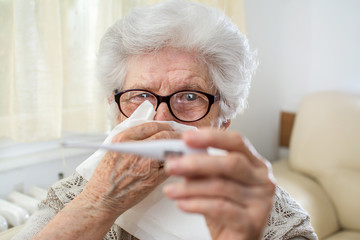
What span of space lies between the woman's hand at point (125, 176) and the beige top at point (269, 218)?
23 centimetres

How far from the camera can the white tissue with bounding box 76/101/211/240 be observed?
2.89 ft

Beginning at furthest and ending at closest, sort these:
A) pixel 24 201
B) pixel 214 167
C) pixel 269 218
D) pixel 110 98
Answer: pixel 24 201, pixel 110 98, pixel 269 218, pixel 214 167

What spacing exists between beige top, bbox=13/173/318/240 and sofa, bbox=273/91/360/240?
3.00 feet

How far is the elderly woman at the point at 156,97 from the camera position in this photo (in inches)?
31.2

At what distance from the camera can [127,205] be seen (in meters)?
0.81

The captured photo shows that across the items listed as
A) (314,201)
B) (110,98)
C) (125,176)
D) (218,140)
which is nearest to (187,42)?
(110,98)

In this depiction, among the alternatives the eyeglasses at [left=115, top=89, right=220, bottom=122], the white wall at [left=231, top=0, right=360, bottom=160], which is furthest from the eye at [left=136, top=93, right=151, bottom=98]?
the white wall at [left=231, top=0, right=360, bottom=160]

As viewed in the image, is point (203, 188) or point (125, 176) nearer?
point (203, 188)

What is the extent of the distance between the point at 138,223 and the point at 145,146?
0.53 m

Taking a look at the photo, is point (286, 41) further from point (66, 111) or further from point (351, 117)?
point (66, 111)

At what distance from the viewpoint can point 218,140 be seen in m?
0.48

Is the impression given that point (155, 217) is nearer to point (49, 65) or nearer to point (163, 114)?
point (163, 114)

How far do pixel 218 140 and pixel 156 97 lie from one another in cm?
58

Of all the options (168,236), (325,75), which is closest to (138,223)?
(168,236)
